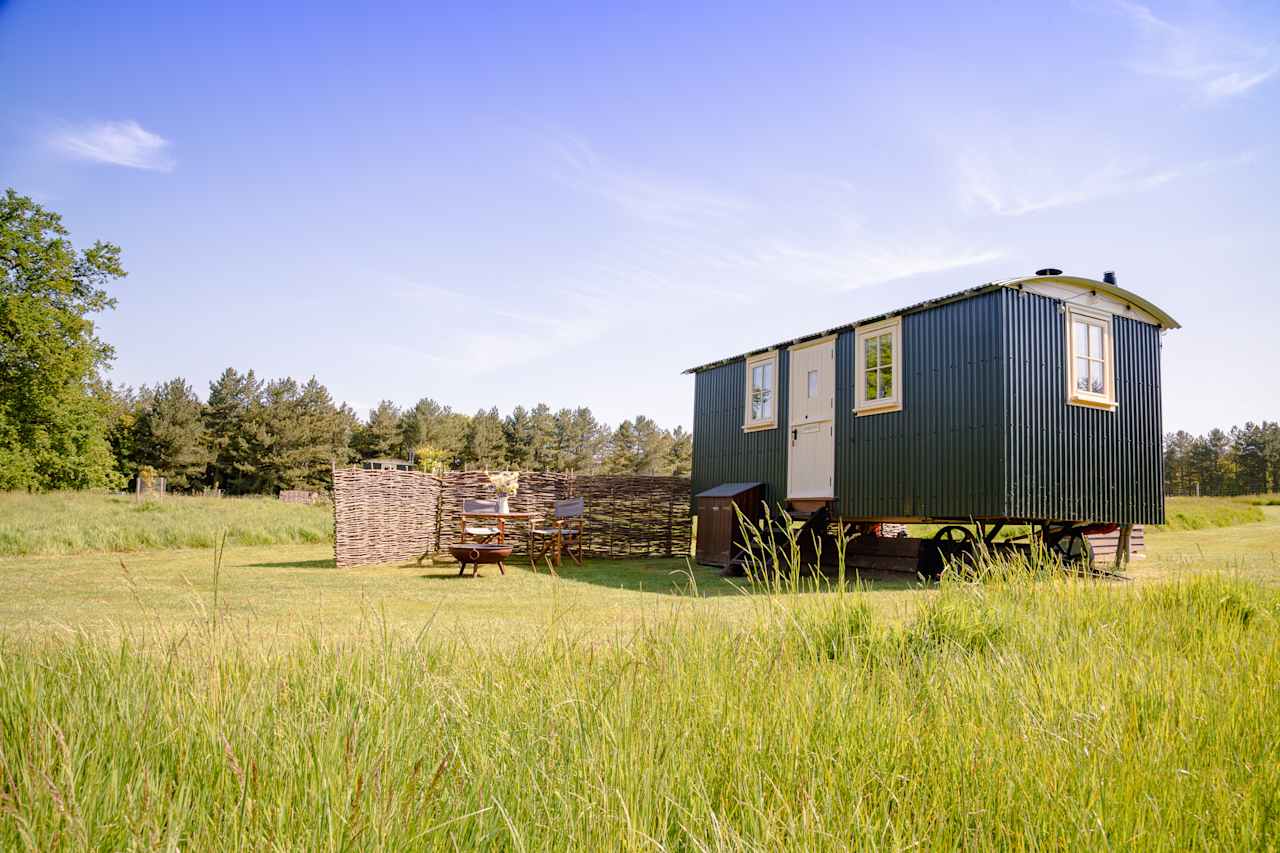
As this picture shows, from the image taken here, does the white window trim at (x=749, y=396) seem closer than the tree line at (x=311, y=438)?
Yes

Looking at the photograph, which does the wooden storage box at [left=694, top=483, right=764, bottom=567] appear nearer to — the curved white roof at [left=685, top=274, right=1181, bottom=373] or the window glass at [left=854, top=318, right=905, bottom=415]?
the window glass at [left=854, top=318, right=905, bottom=415]

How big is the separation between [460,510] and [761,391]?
20.1 feet

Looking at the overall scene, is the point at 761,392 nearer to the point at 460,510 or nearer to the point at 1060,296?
the point at 1060,296

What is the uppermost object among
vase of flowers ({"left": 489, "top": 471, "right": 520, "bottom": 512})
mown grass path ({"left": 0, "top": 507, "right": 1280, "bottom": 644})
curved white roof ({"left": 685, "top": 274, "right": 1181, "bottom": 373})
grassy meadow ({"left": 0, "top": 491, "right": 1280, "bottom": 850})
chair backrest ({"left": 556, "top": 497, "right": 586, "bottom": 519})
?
curved white roof ({"left": 685, "top": 274, "right": 1181, "bottom": 373})

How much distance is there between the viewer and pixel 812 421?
13.0 metres

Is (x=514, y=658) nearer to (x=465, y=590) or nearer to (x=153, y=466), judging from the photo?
(x=465, y=590)

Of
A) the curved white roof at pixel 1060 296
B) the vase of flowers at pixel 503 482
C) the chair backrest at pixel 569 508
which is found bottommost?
the chair backrest at pixel 569 508

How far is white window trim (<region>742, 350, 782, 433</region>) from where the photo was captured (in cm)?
1390

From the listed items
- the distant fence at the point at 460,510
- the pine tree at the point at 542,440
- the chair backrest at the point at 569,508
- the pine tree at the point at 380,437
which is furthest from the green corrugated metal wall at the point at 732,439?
the pine tree at the point at 380,437

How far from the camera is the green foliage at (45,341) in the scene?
2645cm

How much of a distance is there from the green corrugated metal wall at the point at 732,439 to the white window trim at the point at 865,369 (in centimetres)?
179

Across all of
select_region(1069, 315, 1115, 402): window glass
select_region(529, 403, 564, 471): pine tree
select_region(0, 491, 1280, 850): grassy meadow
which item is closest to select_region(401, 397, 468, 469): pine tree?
select_region(529, 403, 564, 471): pine tree

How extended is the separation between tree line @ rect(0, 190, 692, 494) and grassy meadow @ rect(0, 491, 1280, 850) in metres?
11.2

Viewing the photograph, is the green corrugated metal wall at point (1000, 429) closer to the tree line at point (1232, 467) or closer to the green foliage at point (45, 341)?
the green foliage at point (45, 341)
